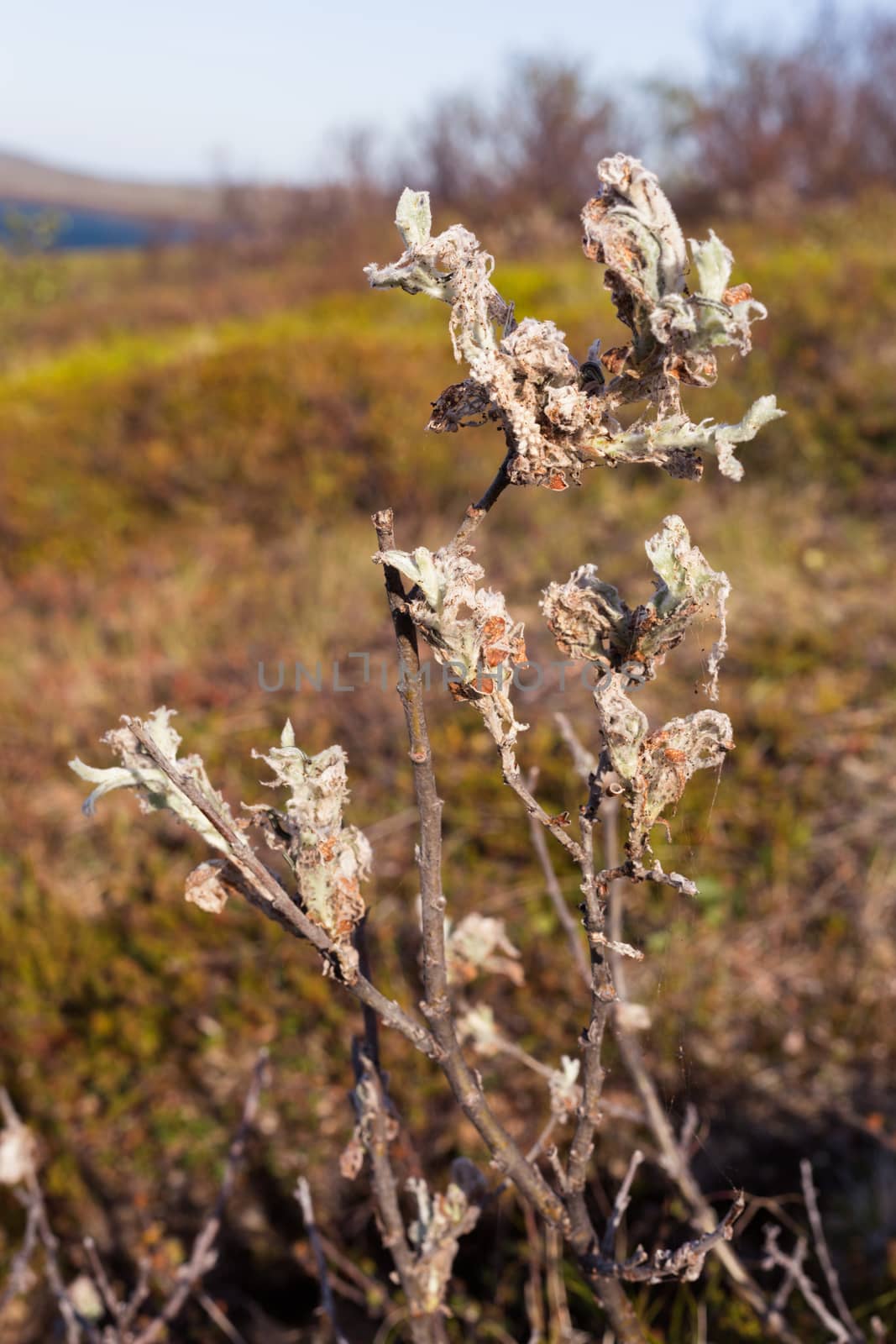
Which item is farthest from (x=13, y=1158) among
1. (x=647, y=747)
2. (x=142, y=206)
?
(x=142, y=206)

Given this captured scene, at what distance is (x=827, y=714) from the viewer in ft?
10.3

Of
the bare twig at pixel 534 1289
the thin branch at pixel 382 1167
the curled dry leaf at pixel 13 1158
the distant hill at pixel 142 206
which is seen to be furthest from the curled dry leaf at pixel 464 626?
the distant hill at pixel 142 206

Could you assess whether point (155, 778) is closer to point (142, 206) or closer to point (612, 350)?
point (612, 350)

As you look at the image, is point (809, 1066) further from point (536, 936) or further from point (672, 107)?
point (672, 107)

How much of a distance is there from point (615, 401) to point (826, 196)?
1089 centimetres

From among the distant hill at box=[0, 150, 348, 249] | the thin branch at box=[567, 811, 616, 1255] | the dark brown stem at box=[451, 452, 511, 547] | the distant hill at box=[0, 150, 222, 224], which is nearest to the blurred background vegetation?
the thin branch at box=[567, 811, 616, 1255]

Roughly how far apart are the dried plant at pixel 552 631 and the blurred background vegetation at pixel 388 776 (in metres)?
0.16

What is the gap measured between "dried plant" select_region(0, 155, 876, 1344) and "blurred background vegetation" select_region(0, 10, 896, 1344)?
159mm

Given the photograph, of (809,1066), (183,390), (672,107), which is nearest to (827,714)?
(809,1066)

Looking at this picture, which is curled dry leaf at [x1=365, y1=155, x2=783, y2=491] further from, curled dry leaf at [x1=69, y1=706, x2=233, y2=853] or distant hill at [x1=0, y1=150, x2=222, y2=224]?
distant hill at [x1=0, y1=150, x2=222, y2=224]

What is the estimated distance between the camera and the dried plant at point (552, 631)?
1.82ft

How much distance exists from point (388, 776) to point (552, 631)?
260 centimetres

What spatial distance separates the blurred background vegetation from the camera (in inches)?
A: 83.0

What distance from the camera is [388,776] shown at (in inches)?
127
